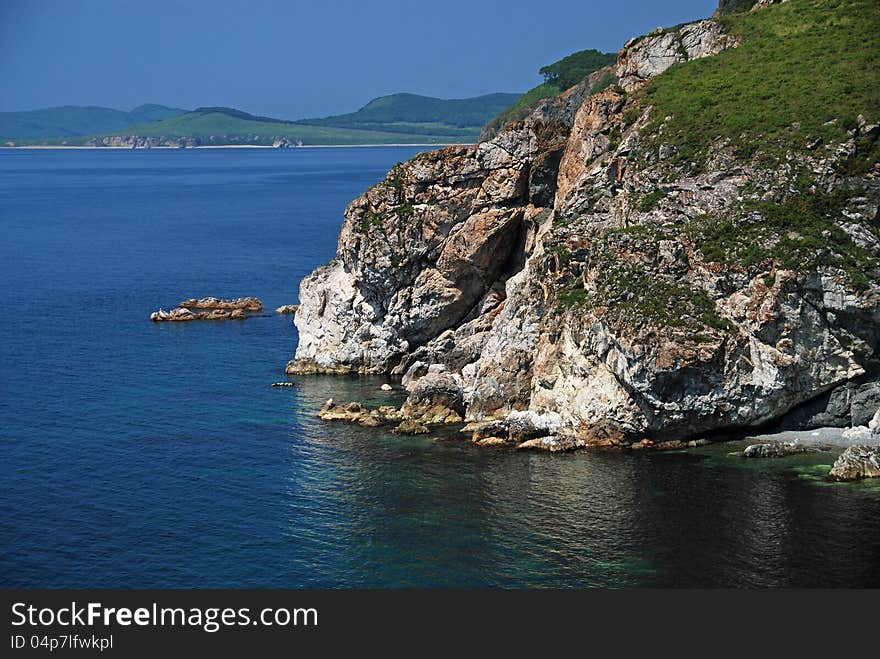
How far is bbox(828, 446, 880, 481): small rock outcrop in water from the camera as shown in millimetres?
62812

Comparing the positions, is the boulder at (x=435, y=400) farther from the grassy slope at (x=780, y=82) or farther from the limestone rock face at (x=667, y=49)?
the limestone rock face at (x=667, y=49)

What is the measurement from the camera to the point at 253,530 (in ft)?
194

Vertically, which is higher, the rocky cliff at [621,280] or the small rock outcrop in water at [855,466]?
the rocky cliff at [621,280]

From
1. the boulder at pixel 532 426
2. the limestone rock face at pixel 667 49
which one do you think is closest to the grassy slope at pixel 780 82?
the limestone rock face at pixel 667 49

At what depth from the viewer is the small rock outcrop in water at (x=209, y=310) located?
387ft

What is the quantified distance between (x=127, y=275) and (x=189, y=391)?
214ft

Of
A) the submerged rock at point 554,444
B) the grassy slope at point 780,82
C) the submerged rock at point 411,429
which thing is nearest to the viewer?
the submerged rock at point 554,444

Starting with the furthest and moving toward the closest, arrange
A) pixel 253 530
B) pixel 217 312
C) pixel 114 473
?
pixel 217 312 < pixel 114 473 < pixel 253 530

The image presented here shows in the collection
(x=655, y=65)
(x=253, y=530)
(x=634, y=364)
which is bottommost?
(x=253, y=530)

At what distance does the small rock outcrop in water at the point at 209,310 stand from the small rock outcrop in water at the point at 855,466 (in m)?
71.7

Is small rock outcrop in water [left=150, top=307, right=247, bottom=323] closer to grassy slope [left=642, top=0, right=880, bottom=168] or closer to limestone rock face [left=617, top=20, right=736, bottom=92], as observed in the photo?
limestone rock face [left=617, top=20, right=736, bottom=92]

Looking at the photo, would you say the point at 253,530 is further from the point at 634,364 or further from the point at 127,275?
the point at 127,275

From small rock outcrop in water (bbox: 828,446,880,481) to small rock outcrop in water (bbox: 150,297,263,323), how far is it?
71734 mm

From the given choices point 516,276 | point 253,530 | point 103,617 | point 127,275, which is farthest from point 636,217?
point 127,275
